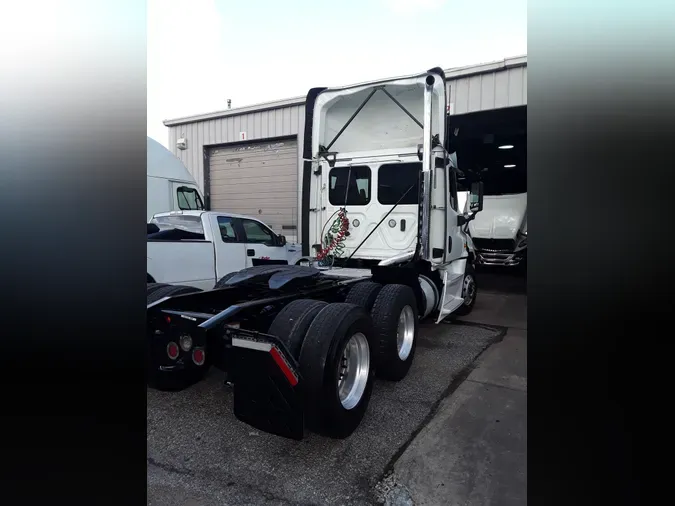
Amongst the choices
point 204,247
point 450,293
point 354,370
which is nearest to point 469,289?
point 450,293

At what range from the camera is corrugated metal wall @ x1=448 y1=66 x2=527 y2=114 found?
382 inches

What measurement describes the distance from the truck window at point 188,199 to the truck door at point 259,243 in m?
3.70

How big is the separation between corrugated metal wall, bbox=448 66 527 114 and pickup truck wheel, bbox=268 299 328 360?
27.7ft

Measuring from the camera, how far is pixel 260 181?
13.9m

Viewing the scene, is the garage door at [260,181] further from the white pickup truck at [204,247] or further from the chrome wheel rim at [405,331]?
the chrome wheel rim at [405,331]

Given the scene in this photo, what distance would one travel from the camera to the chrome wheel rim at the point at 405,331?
4687 mm

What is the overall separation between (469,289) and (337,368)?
218 inches

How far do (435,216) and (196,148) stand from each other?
455 inches

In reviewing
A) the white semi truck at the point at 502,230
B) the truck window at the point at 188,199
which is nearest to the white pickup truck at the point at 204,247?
the truck window at the point at 188,199

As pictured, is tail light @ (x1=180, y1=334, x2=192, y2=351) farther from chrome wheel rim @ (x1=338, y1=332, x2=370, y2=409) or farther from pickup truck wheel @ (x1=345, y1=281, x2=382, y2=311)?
pickup truck wheel @ (x1=345, y1=281, x2=382, y2=311)

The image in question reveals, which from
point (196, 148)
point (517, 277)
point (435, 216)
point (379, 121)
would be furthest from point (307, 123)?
point (517, 277)
